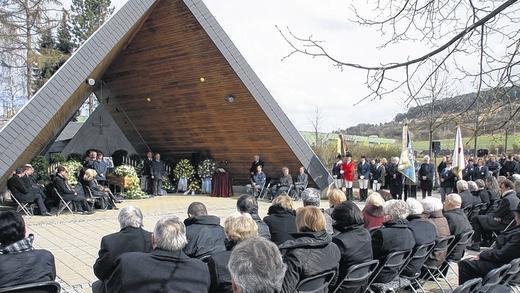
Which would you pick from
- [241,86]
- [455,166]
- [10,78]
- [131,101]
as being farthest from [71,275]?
[10,78]

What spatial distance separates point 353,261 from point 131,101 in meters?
13.7

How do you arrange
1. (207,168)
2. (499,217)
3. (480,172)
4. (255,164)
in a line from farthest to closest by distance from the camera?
(207,168)
(480,172)
(255,164)
(499,217)

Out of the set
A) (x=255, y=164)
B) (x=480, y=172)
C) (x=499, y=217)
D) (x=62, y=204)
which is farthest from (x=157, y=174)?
(x=499, y=217)

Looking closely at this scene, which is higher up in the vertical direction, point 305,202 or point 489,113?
point 489,113

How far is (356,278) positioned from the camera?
3.77 m

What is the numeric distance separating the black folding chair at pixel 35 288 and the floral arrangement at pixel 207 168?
12669 mm

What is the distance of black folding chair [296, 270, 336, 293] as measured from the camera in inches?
129

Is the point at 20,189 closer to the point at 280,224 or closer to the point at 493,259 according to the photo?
the point at 280,224

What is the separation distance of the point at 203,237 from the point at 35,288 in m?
1.38

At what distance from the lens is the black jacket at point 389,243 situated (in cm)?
Answer: 417

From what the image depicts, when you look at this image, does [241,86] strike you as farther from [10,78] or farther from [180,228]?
[10,78]

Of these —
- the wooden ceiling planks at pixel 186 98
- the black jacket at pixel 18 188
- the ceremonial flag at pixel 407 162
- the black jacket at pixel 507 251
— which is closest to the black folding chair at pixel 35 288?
the black jacket at pixel 507 251

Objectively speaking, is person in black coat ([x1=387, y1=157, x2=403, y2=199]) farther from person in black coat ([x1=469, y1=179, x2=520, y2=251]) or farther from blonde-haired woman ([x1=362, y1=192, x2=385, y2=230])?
blonde-haired woman ([x1=362, y1=192, x2=385, y2=230])

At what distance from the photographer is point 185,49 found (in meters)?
12.8
